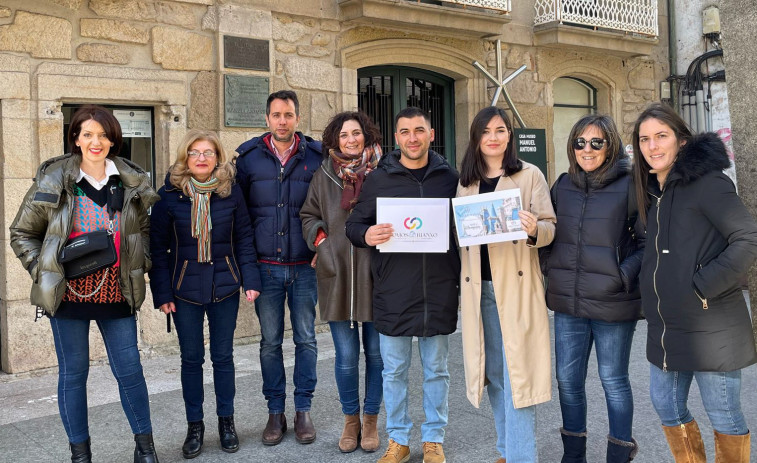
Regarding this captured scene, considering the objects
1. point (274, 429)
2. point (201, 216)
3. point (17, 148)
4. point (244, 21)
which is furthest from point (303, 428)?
point (244, 21)

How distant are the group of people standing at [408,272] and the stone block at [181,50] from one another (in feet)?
10.2

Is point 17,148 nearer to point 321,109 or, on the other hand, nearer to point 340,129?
point 321,109

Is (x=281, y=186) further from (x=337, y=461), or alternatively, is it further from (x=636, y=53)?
(x=636, y=53)

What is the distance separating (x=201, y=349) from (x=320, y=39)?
16.1 feet

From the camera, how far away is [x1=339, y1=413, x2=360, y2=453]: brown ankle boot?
4.41 metres

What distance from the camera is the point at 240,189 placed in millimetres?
4508

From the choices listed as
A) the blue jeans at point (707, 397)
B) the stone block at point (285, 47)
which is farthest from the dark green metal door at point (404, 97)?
the blue jeans at point (707, 397)

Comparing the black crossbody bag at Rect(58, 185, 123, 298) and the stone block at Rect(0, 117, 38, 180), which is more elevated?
the stone block at Rect(0, 117, 38, 180)

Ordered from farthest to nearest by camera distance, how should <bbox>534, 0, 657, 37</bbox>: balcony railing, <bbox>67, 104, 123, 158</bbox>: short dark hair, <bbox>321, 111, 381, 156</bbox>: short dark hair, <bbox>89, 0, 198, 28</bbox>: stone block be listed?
1. <bbox>534, 0, 657, 37</bbox>: balcony railing
2. <bbox>89, 0, 198, 28</bbox>: stone block
3. <bbox>321, 111, 381, 156</bbox>: short dark hair
4. <bbox>67, 104, 123, 158</bbox>: short dark hair

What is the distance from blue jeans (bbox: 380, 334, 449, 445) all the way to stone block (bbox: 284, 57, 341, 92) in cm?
470

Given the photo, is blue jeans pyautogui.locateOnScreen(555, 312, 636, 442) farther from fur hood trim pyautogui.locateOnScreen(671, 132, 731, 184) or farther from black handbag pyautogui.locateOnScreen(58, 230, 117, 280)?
black handbag pyautogui.locateOnScreen(58, 230, 117, 280)

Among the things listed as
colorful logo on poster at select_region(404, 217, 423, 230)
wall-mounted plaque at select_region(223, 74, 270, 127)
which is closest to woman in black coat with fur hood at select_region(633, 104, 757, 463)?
colorful logo on poster at select_region(404, 217, 423, 230)

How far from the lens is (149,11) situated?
23.7 ft

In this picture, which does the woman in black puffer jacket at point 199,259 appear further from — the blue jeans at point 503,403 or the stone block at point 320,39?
the stone block at point 320,39
